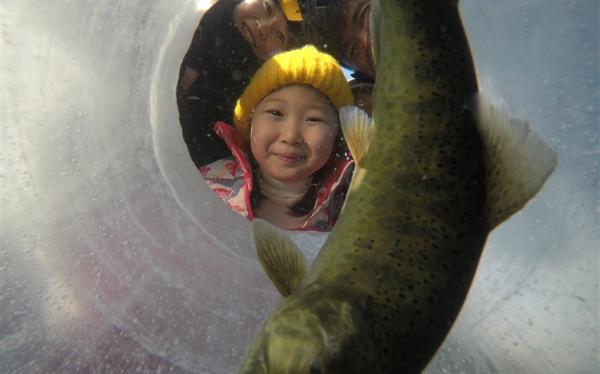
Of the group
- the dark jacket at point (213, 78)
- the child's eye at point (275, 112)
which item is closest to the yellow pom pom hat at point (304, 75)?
the child's eye at point (275, 112)

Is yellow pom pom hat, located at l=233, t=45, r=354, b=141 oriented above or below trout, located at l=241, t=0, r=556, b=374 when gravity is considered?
below

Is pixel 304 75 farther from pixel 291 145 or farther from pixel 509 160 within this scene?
pixel 509 160

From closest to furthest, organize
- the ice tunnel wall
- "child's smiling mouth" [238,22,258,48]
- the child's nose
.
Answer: the ice tunnel wall → the child's nose → "child's smiling mouth" [238,22,258,48]

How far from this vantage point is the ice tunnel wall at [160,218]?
216 centimetres

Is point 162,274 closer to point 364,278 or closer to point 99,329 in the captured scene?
point 99,329

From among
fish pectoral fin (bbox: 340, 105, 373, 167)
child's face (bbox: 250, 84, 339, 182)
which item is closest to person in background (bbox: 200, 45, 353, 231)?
child's face (bbox: 250, 84, 339, 182)

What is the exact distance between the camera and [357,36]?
468cm

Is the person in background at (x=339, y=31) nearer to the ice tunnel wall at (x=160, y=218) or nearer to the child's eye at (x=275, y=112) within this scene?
the child's eye at (x=275, y=112)

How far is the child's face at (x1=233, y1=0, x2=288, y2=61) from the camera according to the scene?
4566 mm

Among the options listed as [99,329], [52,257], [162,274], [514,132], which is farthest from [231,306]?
[514,132]

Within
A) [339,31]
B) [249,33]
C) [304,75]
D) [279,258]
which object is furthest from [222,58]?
[279,258]

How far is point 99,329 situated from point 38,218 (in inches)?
29.7

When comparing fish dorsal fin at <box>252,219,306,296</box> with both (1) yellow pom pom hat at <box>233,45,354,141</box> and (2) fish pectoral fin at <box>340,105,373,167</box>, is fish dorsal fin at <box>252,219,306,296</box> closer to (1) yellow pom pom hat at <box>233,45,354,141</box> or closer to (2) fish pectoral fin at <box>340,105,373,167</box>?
(2) fish pectoral fin at <box>340,105,373,167</box>

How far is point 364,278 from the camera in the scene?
1284 mm
